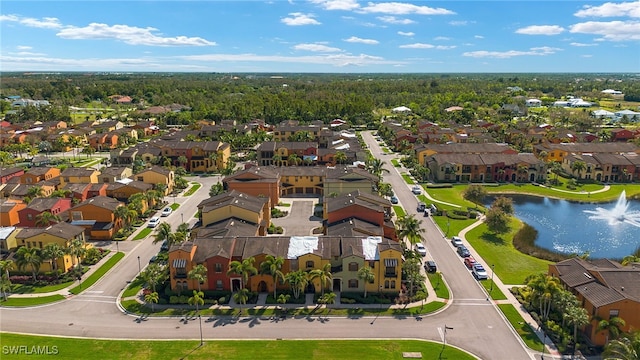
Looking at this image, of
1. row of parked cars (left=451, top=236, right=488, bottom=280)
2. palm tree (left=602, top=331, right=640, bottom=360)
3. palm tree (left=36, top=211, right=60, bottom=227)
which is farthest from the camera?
palm tree (left=36, top=211, right=60, bottom=227)

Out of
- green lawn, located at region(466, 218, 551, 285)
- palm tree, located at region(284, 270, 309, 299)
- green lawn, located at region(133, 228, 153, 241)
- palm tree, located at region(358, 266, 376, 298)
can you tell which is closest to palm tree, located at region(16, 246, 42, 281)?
green lawn, located at region(133, 228, 153, 241)

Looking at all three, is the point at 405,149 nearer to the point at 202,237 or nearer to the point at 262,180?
the point at 262,180

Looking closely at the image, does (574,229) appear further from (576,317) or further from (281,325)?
(281,325)

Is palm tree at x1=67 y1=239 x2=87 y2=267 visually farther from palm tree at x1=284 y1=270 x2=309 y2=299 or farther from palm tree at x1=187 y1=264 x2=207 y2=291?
palm tree at x1=284 y1=270 x2=309 y2=299

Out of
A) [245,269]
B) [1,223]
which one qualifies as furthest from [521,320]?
[1,223]

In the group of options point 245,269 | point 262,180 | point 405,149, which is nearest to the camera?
point 245,269

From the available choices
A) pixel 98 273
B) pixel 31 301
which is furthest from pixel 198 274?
pixel 31 301
